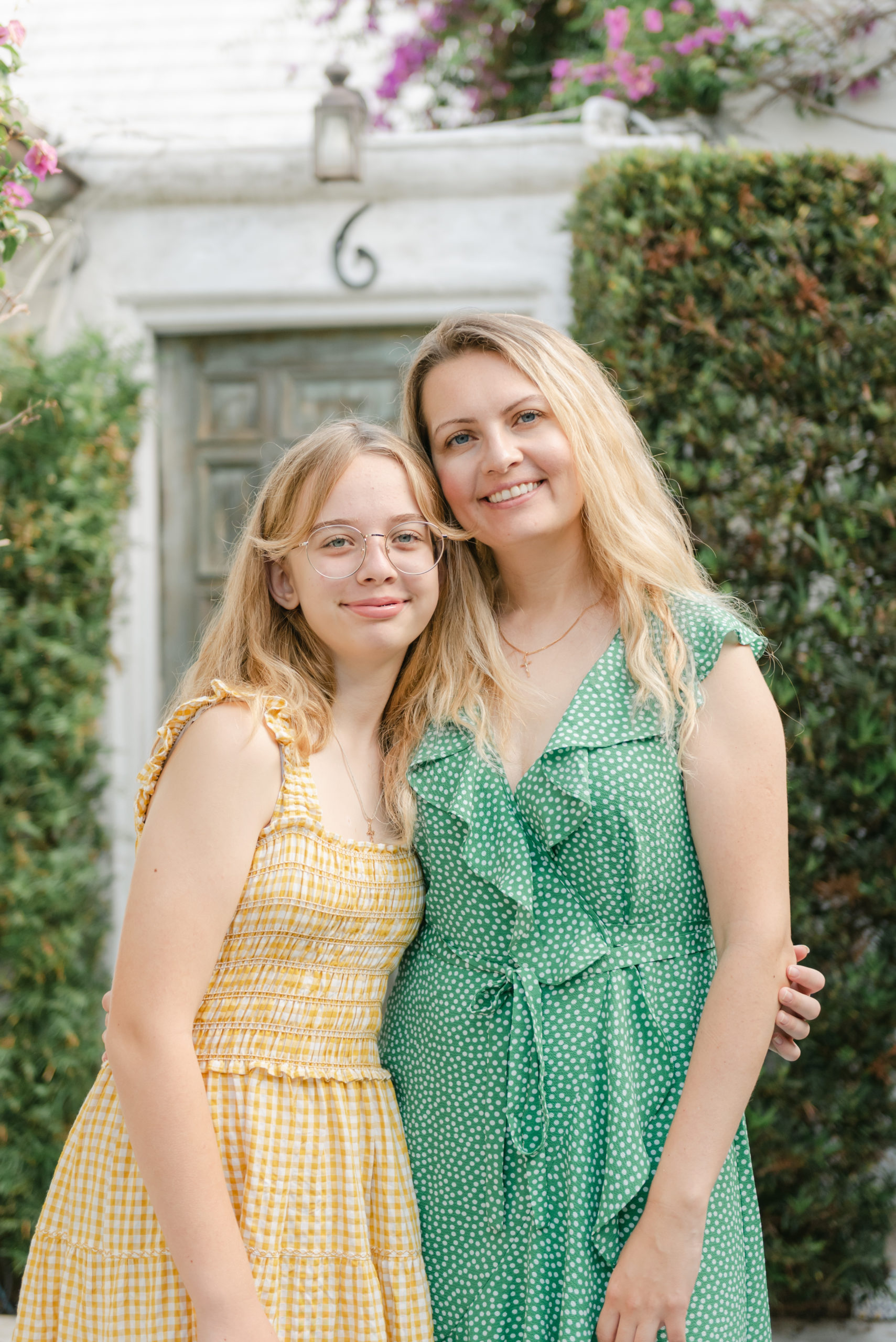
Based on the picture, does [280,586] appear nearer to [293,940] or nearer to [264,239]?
[293,940]

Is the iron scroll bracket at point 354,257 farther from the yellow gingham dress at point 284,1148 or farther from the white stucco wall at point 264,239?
the yellow gingham dress at point 284,1148

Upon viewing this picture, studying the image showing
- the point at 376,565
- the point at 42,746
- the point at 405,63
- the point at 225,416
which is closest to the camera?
the point at 376,565

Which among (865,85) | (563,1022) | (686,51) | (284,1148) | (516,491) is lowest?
(284,1148)

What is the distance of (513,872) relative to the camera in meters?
1.61

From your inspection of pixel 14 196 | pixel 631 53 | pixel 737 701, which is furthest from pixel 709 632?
pixel 631 53

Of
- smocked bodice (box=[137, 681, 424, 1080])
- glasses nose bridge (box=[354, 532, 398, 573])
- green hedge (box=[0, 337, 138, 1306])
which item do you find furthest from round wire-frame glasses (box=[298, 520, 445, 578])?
green hedge (box=[0, 337, 138, 1306])

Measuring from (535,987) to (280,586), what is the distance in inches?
29.7

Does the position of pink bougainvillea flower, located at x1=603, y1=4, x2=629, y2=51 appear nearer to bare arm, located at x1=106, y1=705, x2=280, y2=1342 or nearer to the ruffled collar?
the ruffled collar

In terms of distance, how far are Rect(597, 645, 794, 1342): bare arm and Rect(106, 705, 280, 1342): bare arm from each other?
51 centimetres

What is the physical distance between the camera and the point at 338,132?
3537mm

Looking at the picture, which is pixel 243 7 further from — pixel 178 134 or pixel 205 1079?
pixel 205 1079

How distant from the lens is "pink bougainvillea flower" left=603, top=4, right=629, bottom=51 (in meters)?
3.99

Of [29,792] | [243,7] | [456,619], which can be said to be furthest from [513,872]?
[243,7]

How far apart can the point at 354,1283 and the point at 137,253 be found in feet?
11.1
